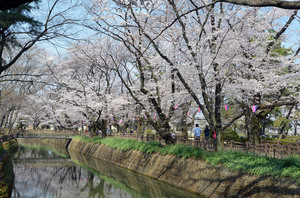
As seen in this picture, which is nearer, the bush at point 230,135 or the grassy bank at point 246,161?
the grassy bank at point 246,161

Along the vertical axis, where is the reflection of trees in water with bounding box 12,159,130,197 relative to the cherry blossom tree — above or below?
below

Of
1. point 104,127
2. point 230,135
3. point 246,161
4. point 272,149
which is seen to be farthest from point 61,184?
point 104,127

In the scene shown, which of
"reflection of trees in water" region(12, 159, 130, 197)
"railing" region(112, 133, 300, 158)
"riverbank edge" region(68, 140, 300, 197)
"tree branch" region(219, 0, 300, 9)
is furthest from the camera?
"reflection of trees in water" region(12, 159, 130, 197)

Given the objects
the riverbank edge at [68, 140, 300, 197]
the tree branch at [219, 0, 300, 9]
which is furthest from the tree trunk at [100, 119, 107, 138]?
the tree branch at [219, 0, 300, 9]

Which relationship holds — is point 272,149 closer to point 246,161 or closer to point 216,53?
point 246,161

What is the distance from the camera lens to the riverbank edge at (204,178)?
9953 mm

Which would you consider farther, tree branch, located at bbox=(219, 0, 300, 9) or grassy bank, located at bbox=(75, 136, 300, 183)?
grassy bank, located at bbox=(75, 136, 300, 183)

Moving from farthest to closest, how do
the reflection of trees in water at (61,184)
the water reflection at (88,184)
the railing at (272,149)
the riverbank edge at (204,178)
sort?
the reflection of trees in water at (61,184)
the water reflection at (88,184)
the railing at (272,149)
the riverbank edge at (204,178)

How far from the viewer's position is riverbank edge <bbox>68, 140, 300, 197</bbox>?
9.95 m

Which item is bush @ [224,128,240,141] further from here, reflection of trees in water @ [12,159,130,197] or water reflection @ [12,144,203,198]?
reflection of trees in water @ [12,159,130,197]

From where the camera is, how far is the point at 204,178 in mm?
13422

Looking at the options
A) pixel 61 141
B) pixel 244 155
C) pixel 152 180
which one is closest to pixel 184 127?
pixel 152 180

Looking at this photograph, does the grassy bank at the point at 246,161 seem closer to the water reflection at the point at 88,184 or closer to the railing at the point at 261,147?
the railing at the point at 261,147

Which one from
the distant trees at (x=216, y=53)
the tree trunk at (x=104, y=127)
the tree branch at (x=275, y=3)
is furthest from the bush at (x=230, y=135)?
the tree branch at (x=275, y=3)
